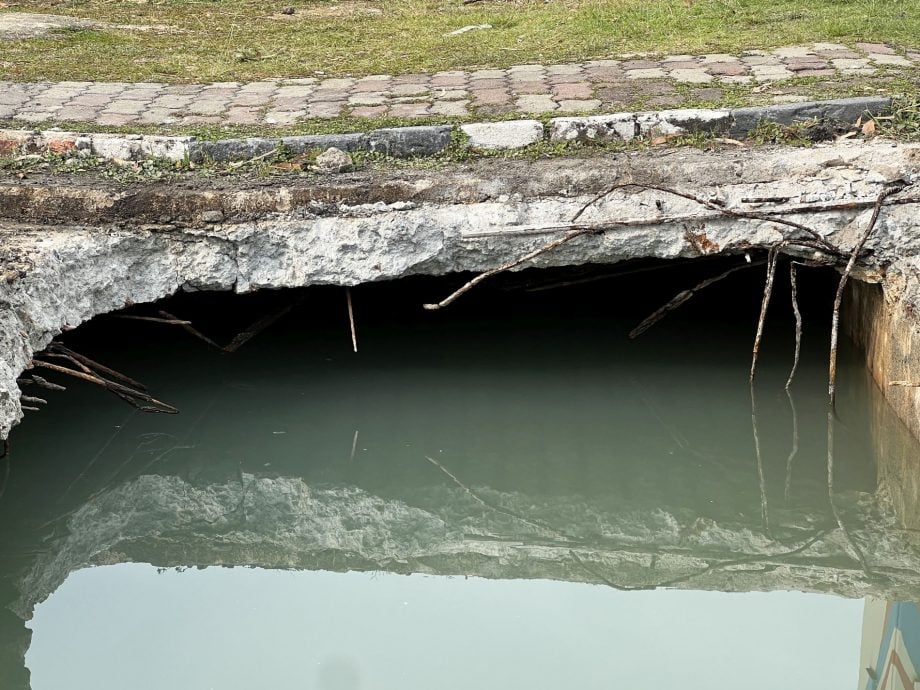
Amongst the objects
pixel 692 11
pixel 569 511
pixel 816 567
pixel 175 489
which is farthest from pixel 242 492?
pixel 692 11

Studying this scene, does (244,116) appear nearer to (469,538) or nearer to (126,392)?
(126,392)

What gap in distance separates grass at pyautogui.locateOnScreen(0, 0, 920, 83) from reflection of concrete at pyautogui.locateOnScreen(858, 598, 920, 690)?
135 inches

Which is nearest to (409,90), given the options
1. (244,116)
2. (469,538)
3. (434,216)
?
(244,116)

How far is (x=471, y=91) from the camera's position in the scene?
5348 mm

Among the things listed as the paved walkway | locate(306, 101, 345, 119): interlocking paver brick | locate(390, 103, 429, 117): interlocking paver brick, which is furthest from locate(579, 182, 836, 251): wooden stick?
locate(306, 101, 345, 119): interlocking paver brick

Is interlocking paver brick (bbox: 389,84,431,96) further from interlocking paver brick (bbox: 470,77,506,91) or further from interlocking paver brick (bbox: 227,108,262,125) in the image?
interlocking paver brick (bbox: 227,108,262,125)

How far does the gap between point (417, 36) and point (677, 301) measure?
3.01 m

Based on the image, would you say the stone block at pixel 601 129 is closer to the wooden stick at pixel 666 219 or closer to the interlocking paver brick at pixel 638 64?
the wooden stick at pixel 666 219

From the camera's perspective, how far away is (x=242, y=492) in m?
4.21

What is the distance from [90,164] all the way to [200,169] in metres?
0.50

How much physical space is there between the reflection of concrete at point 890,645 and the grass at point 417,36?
343 centimetres

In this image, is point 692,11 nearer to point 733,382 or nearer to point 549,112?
point 549,112

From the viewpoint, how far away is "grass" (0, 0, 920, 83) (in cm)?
599

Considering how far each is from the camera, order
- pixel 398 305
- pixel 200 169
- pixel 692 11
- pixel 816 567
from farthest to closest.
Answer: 1. pixel 692 11
2. pixel 398 305
3. pixel 200 169
4. pixel 816 567
